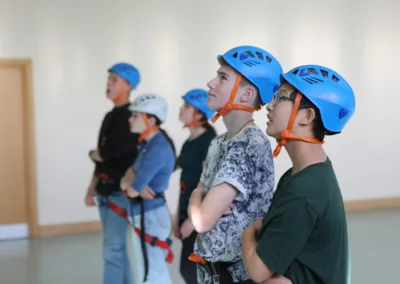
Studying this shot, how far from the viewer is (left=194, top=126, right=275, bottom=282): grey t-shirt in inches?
80.0

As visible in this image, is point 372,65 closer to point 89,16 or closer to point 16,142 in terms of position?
point 89,16

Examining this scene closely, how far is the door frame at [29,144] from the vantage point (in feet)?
22.9

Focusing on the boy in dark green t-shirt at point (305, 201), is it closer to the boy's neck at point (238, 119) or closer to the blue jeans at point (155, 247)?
the boy's neck at point (238, 119)

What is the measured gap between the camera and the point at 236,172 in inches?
78.7

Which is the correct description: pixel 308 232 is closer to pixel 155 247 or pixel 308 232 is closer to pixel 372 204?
pixel 155 247

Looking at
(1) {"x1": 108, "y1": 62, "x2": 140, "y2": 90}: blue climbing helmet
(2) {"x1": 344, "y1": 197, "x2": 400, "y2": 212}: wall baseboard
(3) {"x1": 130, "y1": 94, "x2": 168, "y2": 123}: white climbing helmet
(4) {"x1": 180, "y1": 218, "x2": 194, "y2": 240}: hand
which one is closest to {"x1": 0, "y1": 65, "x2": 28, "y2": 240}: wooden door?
(1) {"x1": 108, "y1": 62, "x2": 140, "y2": 90}: blue climbing helmet

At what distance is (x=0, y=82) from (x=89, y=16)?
132 centimetres

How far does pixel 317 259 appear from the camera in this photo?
5.48 ft

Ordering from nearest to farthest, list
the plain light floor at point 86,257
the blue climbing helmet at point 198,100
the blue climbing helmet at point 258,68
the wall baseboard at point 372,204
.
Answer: the blue climbing helmet at point 258,68 < the blue climbing helmet at point 198,100 < the plain light floor at point 86,257 < the wall baseboard at point 372,204

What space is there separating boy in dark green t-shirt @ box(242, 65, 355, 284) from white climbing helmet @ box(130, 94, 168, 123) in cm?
Result: 204

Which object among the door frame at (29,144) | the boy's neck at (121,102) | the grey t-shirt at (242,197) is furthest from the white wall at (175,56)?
the grey t-shirt at (242,197)

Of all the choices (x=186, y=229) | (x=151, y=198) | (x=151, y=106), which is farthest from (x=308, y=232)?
(x=151, y=106)

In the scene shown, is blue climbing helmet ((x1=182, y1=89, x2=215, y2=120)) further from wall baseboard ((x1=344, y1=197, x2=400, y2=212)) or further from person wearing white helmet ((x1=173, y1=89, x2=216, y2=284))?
wall baseboard ((x1=344, y1=197, x2=400, y2=212))

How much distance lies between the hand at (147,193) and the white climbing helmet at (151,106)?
1.50 ft
